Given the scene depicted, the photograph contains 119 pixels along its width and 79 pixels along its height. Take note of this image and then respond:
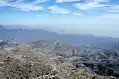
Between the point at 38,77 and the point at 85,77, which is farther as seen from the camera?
the point at 85,77

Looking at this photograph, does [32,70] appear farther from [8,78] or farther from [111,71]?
[111,71]

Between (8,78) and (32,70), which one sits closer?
(8,78)

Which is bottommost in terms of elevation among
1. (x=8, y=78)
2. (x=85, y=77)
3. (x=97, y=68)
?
(x=97, y=68)

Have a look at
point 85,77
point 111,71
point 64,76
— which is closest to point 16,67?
Answer: point 64,76

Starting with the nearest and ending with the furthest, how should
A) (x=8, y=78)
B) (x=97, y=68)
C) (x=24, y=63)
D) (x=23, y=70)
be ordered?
(x=8, y=78) → (x=23, y=70) → (x=24, y=63) → (x=97, y=68)

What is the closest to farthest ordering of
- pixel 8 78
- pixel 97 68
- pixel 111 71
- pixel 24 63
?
pixel 8 78
pixel 24 63
pixel 111 71
pixel 97 68

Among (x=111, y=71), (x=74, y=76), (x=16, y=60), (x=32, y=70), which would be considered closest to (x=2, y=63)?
(x=16, y=60)

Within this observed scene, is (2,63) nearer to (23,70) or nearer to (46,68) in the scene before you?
(23,70)

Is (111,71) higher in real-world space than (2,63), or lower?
lower

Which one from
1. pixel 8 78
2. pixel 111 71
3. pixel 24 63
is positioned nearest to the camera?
pixel 8 78
